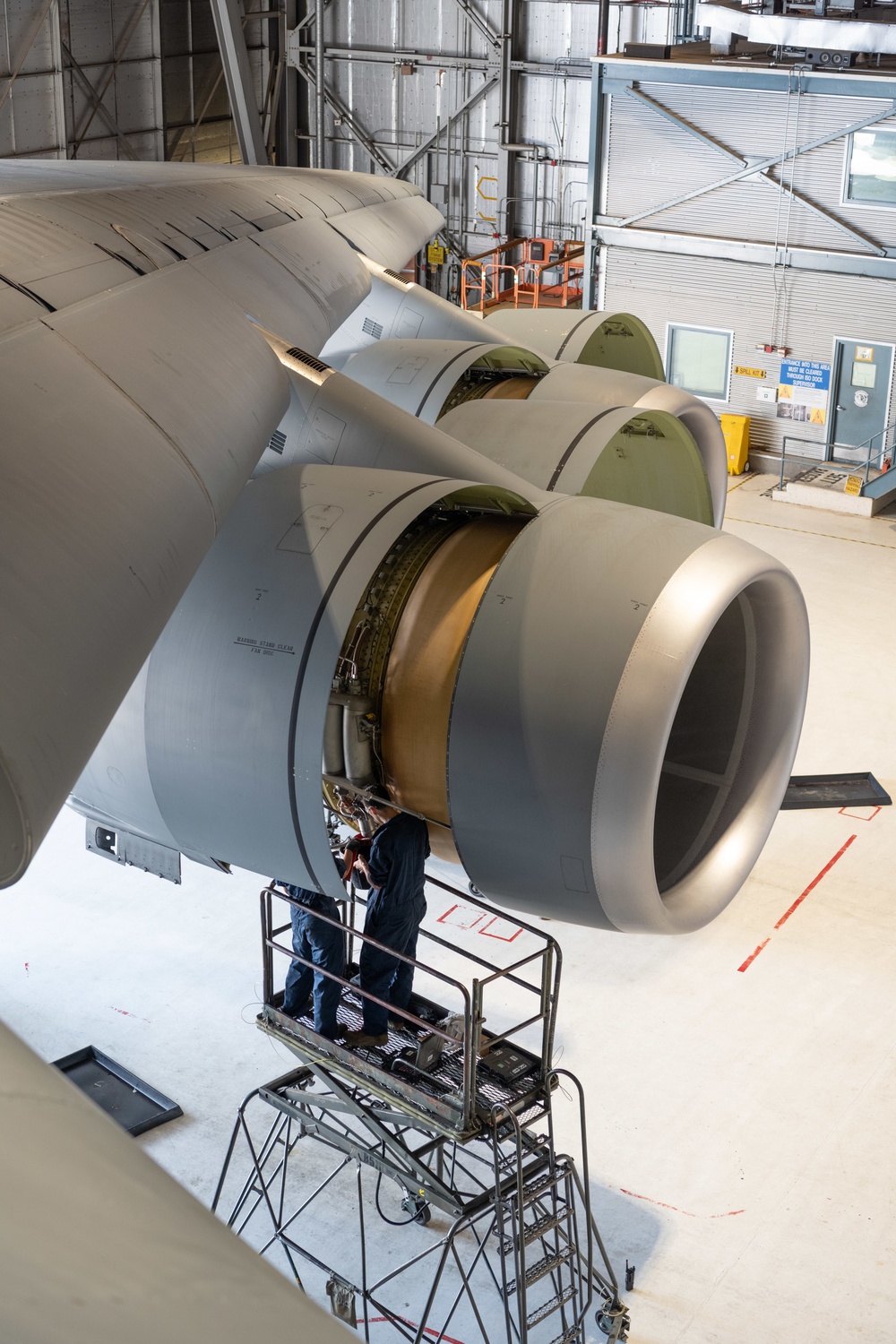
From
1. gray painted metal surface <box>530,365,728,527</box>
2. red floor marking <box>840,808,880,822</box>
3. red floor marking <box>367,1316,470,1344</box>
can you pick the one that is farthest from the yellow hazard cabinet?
red floor marking <box>367,1316,470,1344</box>

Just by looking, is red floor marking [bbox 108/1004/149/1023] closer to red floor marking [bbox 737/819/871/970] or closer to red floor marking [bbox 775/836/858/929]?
red floor marking [bbox 737/819/871/970]

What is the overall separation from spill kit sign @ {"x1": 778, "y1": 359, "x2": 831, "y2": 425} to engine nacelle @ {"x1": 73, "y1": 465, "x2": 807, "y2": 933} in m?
19.1

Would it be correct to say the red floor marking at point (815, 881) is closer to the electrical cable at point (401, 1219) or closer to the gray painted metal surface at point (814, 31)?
the electrical cable at point (401, 1219)

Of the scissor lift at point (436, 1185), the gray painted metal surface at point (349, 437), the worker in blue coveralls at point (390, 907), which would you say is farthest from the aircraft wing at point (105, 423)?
the scissor lift at point (436, 1185)

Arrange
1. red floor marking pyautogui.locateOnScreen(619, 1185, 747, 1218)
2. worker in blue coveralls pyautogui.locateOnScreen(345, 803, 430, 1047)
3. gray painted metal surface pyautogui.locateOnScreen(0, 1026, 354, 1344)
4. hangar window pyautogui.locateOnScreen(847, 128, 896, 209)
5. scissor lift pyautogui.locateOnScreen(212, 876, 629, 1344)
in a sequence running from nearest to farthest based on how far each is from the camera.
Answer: gray painted metal surface pyautogui.locateOnScreen(0, 1026, 354, 1344), worker in blue coveralls pyautogui.locateOnScreen(345, 803, 430, 1047), scissor lift pyautogui.locateOnScreen(212, 876, 629, 1344), red floor marking pyautogui.locateOnScreen(619, 1185, 747, 1218), hangar window pyautogui.locateOnScreen(847, 128, 896, 209)

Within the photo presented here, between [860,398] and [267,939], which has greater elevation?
[860,398]

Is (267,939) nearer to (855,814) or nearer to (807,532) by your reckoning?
(855,814)

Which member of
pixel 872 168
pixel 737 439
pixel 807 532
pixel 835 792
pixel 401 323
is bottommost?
pixel 835 792

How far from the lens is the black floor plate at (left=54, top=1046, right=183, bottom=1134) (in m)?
9.07

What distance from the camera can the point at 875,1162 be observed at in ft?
29.1

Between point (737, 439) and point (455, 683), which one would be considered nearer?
point (455, 683)

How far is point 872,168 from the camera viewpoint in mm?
22438

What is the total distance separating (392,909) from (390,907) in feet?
0.08

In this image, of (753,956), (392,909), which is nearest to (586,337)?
(753,956)
